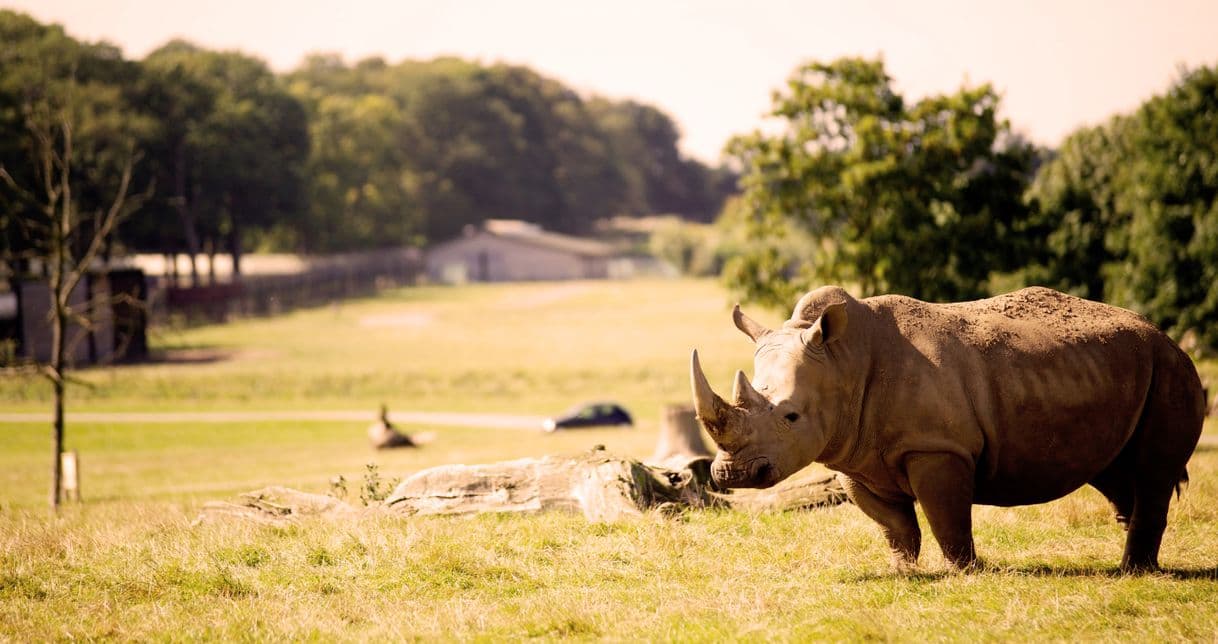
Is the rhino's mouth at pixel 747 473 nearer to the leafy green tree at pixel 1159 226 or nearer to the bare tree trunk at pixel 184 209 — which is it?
the leafy green tree at pixel 1159 226

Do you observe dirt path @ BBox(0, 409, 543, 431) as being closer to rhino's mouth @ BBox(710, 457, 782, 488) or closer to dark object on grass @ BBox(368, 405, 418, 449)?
dark object on grass @ BBox(368, 405, 418, 449)

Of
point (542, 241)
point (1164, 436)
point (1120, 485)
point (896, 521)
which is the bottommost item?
point (896, 521)

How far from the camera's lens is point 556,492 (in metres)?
13.8

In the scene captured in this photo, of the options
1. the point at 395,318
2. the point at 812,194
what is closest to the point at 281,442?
the point at 812,194

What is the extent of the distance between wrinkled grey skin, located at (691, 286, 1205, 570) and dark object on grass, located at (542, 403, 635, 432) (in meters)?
32.8

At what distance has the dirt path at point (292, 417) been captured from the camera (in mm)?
46219

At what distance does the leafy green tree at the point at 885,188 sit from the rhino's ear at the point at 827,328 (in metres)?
21.5

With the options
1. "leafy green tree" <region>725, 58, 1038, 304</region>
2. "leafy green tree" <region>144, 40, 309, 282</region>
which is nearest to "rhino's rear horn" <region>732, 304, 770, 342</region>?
"leafy green tree" <region>725, 58, 1038, 304</region>

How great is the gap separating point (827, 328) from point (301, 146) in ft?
336

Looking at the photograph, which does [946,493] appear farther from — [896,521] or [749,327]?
[749,327]

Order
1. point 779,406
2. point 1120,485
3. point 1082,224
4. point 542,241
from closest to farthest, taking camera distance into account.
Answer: point 779,406 → point 1120,485 → point 1082,224 → point 542,241

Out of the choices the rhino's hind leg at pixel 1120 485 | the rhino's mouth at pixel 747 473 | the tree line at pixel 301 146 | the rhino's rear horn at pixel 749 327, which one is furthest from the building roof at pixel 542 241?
the rhino's mouth at pixel 747 473

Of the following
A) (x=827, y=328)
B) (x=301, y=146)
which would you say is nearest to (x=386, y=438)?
(x=827, y=328)

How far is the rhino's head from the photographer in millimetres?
9422
